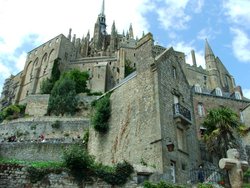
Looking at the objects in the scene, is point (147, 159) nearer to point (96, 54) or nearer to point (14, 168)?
point (14, 168)

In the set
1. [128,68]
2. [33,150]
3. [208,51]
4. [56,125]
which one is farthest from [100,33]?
[33,150]

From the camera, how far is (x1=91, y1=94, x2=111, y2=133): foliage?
22906mm

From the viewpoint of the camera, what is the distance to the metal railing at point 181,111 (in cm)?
2016

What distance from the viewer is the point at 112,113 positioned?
2270cm

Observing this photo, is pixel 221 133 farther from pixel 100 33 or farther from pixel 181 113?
pixel 100 33

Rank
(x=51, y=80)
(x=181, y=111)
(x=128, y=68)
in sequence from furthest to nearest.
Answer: (x=128, y=68), (x=51, y=80), (x=181, y=111)

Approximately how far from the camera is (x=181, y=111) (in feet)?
67.4

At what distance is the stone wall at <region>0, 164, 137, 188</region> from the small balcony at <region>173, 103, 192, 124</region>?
7.83 metres

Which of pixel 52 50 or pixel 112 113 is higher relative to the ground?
pixel 52 50

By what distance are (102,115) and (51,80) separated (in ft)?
135

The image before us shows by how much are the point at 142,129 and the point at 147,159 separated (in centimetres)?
Answer: 210

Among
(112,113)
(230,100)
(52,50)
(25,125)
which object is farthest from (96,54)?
(112,113)

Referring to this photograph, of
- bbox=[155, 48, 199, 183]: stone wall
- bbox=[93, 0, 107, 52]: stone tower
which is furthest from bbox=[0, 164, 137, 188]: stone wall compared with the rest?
bbox=[93, 0, 107, 52]: stone tower

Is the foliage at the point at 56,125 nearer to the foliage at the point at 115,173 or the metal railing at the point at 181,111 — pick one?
the metal railing at the point at 181,111
